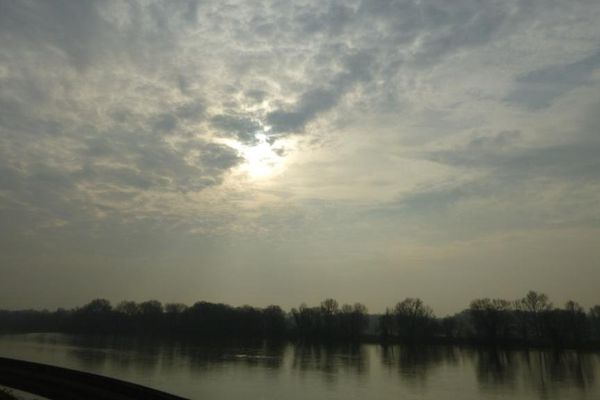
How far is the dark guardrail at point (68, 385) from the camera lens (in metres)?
32.8

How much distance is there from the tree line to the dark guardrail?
362 feet

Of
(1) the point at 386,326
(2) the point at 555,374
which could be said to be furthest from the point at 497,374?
(1) the point at 386,326

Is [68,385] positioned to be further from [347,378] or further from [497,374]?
[497,374]

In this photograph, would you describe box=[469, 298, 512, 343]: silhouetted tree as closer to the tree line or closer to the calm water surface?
the tree line

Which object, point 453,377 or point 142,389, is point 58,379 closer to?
point 142,389

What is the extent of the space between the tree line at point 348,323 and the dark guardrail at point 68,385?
110336mm

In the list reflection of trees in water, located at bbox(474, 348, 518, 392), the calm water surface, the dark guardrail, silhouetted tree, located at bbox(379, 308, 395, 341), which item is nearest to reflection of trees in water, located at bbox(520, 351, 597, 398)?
the calm water surface

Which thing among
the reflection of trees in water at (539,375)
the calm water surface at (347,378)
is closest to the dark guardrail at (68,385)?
the calm water surface at (347,378)

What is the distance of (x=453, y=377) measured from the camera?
57969mm

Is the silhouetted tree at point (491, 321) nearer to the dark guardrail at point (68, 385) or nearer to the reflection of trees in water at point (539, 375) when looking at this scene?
the reflection of trees in water at point (539, 375)

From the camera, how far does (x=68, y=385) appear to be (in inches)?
1459

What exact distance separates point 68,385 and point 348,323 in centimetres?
13152

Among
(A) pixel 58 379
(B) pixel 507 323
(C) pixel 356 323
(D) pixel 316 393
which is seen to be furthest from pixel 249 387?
(C) pixel 356 323

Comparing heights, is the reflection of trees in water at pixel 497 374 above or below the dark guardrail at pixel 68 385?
below
